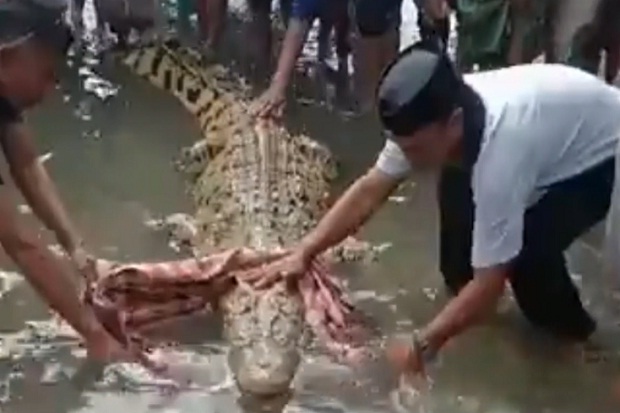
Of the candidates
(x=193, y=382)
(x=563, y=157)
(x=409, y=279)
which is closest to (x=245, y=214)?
(x=409, y=279)

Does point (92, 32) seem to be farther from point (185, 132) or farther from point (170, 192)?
point (170, 192)

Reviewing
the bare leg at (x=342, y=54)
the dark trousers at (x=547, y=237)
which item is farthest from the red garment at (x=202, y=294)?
the bare leg at (x=342, y=54)

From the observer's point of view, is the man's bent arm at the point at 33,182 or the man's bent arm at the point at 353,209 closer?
the man's bent arm at the point at 33,182

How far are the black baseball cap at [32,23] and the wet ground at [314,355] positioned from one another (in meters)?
1.32

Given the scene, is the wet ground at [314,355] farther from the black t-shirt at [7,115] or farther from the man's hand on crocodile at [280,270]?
the black t-shirt at [7,115]

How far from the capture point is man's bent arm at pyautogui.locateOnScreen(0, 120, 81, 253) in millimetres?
4064

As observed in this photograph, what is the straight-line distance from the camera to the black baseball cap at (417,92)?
3.63 metres

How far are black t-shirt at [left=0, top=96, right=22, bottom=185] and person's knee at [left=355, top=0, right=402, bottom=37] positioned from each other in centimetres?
318

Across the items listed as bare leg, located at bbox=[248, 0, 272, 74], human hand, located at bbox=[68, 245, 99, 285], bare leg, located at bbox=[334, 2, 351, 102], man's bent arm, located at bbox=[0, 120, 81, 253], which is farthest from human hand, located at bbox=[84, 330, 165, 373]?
bare leg, located at bbox=[248, 0, 272, 74]

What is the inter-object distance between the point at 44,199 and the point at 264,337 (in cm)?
89

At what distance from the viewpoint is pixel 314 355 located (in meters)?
4.78

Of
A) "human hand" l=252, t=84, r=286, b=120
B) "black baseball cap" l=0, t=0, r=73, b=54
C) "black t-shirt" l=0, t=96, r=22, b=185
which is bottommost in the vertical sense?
"human hand" l=252, t=84, r=286, b=120

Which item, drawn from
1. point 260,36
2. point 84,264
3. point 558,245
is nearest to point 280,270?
point 84,264

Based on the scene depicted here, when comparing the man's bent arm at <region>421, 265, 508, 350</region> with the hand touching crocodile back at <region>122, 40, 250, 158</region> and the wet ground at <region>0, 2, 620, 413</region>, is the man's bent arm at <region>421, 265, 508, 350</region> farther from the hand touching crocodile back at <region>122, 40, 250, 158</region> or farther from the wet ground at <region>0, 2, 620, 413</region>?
the hand touching crocodile back at <region>122, 40, 250, 158</region>
